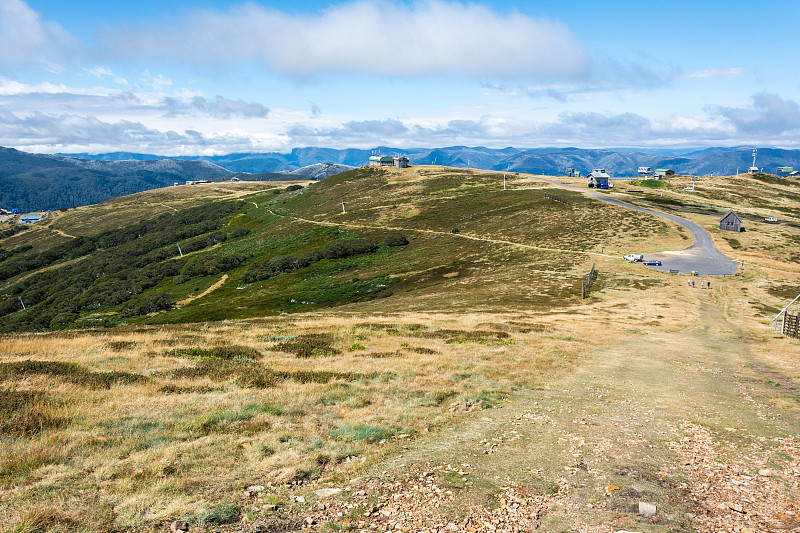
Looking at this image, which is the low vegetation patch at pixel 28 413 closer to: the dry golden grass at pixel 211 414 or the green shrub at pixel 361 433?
the dry golden grass at pixel 211 414

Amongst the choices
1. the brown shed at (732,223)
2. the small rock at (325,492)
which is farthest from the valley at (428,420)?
the brown shed at (732,223)

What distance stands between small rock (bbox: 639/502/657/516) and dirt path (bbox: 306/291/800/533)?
0.15 feet

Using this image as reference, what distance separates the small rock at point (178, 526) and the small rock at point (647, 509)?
9751 mm

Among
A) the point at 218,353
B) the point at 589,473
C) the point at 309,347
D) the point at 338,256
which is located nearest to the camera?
the point at 589,473

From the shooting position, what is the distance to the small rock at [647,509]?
874cm

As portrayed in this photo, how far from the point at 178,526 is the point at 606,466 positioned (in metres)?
10.9

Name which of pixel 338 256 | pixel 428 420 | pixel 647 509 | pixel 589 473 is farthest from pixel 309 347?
pixel 338 256

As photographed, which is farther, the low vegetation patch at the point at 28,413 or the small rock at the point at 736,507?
the low vegetation patch at the point at 28,413

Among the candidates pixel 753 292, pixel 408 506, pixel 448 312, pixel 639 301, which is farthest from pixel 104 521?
pixel 753 292

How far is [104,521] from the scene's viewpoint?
754cm

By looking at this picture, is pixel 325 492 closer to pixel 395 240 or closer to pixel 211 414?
pixel 211 414

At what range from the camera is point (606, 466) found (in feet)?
36.7

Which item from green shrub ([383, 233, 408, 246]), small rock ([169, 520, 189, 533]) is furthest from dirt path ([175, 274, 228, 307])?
small rock ([169, 520, 189, 533])

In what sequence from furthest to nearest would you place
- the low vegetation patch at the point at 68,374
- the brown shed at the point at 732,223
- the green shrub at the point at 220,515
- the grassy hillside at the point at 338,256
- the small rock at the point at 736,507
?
the brown shed at the point at 732,223, the grassy hillside at the point at 338,256, the low vegetation patch at the point at 68,374, the small rock at the point at 736,507, the green shrub at the point at 220,515
